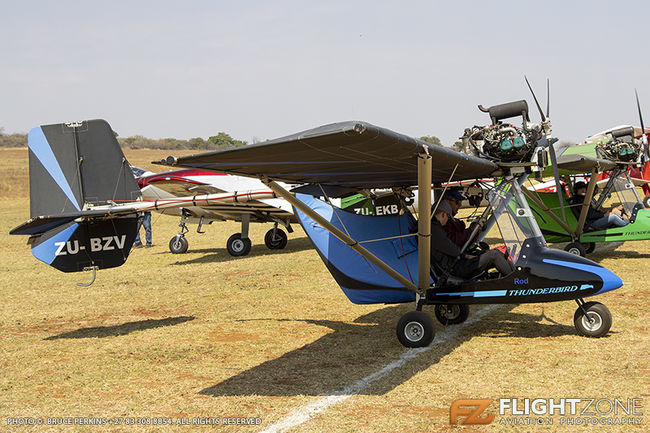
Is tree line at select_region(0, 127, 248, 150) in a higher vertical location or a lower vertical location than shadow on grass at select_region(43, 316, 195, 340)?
higher

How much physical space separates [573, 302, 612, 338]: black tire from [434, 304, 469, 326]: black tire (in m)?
1.47

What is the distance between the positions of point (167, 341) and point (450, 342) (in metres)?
3.67

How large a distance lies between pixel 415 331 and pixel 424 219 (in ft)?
4.43

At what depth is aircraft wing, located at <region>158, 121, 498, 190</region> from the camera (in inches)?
198

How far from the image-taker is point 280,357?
22.7ft

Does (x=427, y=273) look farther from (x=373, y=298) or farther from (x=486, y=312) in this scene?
(x=486, y=312)

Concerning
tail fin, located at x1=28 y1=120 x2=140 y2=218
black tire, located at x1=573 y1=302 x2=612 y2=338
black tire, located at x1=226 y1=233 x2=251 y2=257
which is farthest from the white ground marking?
black tire, located at x1=226 y1=233 x2=251 y2=257

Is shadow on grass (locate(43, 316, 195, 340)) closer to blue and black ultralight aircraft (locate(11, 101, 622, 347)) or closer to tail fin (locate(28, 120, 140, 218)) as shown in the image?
blue and black ultralight aircraft (locate(11, 101, 622, 347))

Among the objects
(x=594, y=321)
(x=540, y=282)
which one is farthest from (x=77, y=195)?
(x=594, y=321)

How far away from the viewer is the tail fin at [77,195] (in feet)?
29.0

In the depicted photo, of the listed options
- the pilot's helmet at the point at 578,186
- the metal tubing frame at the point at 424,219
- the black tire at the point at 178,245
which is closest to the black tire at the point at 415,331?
the metal tubing frame at the point at 424,219

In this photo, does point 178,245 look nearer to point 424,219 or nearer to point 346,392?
point 424,219

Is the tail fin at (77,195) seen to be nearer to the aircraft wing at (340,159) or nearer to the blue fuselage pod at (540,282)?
the aircraft wing at (340,159)

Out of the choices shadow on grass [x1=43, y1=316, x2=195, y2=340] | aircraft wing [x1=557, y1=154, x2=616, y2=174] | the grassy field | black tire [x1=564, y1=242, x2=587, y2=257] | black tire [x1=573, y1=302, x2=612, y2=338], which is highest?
aircraft wing [x1=557, y1=154, x2=616, y2=174]
